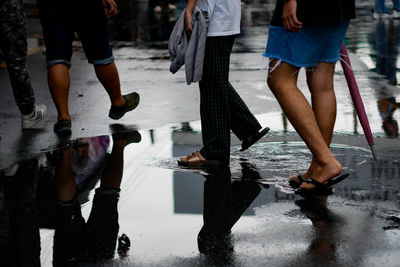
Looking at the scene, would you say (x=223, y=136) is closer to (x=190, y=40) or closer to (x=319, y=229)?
(x=190, y=40)

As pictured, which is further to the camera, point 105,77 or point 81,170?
point 105,77

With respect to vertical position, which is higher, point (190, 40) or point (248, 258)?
point (190, 40)

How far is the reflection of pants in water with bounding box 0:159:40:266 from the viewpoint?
154 inches

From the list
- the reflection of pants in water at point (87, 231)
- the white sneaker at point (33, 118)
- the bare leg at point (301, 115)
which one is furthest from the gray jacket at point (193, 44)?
the white sneaker at point (33, 118)

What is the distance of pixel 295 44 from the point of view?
4820 mm

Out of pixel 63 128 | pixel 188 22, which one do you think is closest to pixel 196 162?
pixel 188 22

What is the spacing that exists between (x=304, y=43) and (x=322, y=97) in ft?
1.27

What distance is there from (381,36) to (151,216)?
1035cm

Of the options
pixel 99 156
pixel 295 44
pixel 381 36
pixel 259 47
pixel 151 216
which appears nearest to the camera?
pixel 151 216

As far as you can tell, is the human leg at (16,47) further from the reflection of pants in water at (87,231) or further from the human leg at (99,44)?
the reflection of pants in water at (87,231)

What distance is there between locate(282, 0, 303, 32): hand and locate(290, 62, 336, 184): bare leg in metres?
0.40

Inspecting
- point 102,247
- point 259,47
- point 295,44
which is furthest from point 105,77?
point 259,47

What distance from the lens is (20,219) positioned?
4512mm

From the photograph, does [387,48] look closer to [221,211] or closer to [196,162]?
[196,162]
